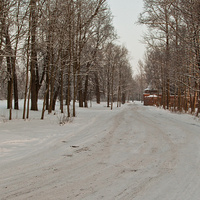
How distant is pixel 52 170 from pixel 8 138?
351 cm

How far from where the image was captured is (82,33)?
16.3 m

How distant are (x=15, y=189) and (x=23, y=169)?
0.94 metres

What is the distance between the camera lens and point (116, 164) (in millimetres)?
4281

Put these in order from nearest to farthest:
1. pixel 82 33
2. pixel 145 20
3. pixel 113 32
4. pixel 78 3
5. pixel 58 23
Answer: pixel 58 23 < pixel 78 3 < pixel 82 33 < pixel 145 20 < pixel 113 32

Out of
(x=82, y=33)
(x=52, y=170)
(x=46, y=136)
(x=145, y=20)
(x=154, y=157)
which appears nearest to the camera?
(x=52, y=170)

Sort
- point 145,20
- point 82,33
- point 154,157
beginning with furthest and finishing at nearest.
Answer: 1. point 145,20
2. point 82,33
3. point 154,157

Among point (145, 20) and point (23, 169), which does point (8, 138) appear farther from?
point (145, 20)

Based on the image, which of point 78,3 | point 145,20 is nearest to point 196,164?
point 78,3

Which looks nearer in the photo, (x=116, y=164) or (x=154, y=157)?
(x=116, y=164)

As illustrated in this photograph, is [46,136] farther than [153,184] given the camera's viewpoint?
Yes

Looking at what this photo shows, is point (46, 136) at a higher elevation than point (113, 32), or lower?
lower

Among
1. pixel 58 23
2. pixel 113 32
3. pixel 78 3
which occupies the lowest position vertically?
pixel 58 23

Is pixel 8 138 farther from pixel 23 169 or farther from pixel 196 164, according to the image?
pixel 196 164

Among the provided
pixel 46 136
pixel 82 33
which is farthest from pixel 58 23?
pixel 46 136
